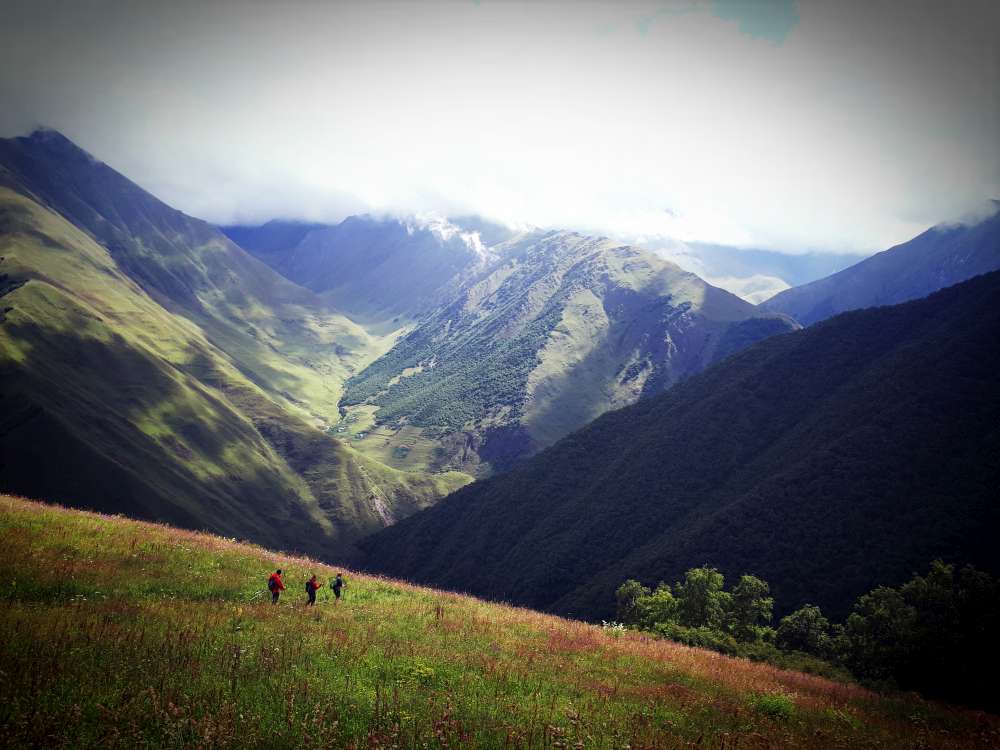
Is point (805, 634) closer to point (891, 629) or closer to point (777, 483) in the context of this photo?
point (891, 629)

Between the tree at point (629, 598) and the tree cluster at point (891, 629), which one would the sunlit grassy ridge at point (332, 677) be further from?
the tree at point (629, 598)

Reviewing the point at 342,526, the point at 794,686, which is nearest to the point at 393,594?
the point at 794,686

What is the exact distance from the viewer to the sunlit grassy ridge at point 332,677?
9539mm

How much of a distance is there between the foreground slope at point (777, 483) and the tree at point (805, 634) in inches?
1300

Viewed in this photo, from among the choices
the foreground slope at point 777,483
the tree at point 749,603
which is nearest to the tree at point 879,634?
the tree at point 749,603

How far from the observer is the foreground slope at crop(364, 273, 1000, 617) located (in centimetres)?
9544

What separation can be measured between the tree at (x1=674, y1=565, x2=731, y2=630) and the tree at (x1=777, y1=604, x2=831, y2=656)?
22.7 feet

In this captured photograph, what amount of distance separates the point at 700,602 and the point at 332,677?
53.8 metres

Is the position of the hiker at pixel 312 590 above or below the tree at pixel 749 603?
above

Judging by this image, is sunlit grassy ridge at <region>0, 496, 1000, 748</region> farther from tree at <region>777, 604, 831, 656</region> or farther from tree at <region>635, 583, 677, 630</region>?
tree at <region>777, 604, 831, 656</region>

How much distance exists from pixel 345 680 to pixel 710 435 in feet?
476

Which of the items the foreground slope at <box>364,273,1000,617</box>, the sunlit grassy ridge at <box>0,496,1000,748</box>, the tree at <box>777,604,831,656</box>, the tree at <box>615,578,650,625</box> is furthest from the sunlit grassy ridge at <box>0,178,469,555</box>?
the tree at <box>777,604,831,656</box>

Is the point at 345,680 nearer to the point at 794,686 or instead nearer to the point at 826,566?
the point at 794,686

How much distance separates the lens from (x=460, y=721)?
10.5 meters
